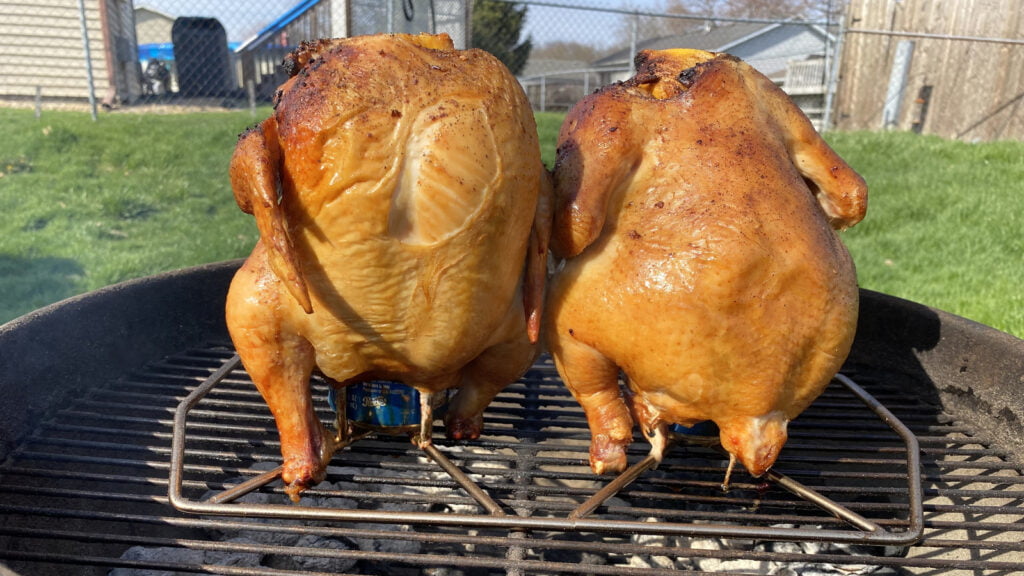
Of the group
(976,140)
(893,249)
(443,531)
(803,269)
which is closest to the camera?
(803,269)

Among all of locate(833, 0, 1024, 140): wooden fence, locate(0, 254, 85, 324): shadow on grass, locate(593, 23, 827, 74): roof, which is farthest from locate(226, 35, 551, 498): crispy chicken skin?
locate(593, 23, 827, 74): roof

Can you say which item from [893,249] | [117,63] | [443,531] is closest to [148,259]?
[443,531]

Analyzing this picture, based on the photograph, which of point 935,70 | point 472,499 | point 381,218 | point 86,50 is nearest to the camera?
point 381,218

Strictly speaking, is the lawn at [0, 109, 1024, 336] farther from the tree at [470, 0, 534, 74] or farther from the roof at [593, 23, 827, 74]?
the roof at [593, 23, 827, 74]

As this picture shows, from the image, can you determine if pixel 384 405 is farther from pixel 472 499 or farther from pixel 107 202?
pixel 107 202

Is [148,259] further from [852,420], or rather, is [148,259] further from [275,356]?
[852,420]

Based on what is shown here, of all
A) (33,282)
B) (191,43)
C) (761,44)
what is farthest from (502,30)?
(33,282)

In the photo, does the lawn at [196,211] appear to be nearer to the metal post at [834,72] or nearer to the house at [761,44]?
the metal post at [834,72]
